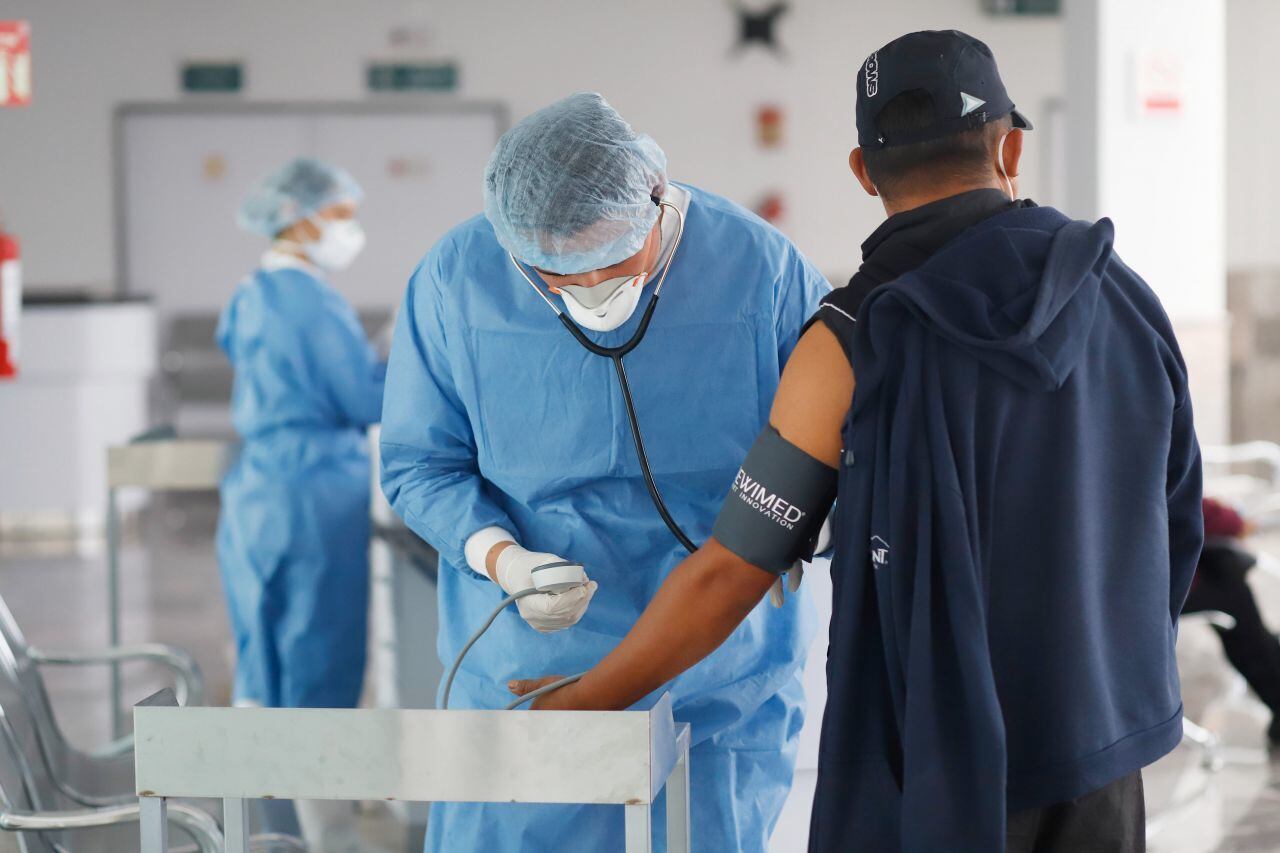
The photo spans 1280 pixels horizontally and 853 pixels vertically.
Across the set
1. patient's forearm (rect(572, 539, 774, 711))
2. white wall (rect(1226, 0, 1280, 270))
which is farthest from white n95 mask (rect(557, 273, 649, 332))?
white wall (rect(1226, 0, 1280, 270))

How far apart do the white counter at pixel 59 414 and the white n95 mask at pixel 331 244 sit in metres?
3.30

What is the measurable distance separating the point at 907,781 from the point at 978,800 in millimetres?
53

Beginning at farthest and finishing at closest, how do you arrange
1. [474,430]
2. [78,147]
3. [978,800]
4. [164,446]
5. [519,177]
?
[78,147] → [164,446] → [474,430] → [519,177] → [978,800]

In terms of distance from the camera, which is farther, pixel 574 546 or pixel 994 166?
pixel 574 546

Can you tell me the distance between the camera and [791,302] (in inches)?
62.2

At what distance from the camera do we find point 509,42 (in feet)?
26.2

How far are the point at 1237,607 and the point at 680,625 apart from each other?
2.47 meters

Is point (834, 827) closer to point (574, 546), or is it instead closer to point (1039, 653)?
point (1039, 653)

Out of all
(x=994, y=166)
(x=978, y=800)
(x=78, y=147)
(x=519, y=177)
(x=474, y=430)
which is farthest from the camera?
(x=78, y=147)

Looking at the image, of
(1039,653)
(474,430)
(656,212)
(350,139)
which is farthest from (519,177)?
(350,139)

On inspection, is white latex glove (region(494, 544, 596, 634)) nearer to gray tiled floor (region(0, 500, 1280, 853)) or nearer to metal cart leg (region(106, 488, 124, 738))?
gray tiled floor (region(0, 500, 1280, 853))

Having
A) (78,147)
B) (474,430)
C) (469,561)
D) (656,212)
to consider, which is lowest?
(469,561)

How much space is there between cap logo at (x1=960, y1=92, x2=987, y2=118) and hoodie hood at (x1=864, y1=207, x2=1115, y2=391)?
0.09m

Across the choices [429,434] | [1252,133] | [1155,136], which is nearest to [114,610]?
[429,434]
